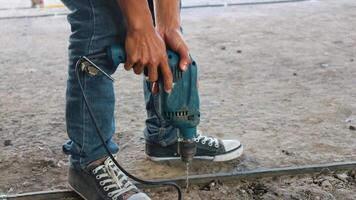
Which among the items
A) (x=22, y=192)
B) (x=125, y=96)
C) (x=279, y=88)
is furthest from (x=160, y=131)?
(x=279, y=88)

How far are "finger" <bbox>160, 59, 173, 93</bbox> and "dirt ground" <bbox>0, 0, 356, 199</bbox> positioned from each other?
0.38 meters

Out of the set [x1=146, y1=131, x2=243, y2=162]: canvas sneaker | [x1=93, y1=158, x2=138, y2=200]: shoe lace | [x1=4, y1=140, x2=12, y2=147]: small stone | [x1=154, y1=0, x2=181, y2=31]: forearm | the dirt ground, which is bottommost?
the dirt ground

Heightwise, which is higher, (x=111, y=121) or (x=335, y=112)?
(x=111, y=121)

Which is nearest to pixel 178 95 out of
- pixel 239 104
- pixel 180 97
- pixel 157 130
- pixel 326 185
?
pixel 180 97

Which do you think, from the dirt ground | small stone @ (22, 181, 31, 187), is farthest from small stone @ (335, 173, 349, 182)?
small stone @ (22, 181, 31, 187)

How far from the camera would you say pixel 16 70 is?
274 centimetres

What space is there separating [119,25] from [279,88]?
4.05 feet

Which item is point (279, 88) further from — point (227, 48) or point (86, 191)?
point (86, 191)

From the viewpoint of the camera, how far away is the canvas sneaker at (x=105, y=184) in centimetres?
138

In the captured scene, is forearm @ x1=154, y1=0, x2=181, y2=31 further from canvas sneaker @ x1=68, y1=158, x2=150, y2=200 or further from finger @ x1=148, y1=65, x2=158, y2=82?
canvas sneaker @ x1=68, y1=158, x2=150, y2=200

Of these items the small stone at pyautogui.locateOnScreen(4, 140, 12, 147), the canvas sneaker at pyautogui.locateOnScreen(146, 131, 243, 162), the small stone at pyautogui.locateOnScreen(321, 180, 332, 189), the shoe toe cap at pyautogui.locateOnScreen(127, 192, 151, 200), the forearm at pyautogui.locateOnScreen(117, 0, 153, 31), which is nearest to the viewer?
the forearm at pyautogui.locateOnScreen(117, 0, 153, 31)

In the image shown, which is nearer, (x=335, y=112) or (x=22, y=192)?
(x=22, y=192)

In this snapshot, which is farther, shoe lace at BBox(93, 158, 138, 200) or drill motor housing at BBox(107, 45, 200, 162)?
shoe lace at BBox(93, 158, 138, 200)

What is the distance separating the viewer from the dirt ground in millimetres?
1571
